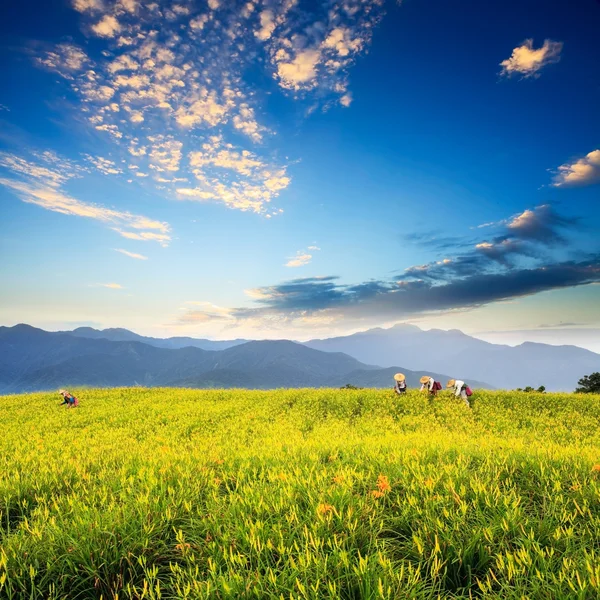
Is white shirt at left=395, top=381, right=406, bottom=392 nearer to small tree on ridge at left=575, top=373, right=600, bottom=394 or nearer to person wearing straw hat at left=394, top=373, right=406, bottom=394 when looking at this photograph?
person wearing straw hat at left=394, top=373, right=406, bottom=394

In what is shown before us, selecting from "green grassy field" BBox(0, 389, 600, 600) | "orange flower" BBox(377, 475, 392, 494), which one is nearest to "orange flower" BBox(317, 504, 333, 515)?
"green grassy field" BBox(0, 389, 600, 600)

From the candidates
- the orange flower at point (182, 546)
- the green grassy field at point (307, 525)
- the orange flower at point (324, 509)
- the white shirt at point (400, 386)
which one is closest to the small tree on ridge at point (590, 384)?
the white shirt at point (400, 386)

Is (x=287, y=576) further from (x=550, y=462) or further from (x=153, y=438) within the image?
(x=153, y=438)

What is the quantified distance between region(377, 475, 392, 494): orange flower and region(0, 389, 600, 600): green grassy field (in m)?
0.02

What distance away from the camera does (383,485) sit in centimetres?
427

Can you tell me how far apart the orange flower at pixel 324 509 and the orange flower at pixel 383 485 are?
2.99 feet

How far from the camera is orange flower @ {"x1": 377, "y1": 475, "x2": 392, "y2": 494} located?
13.9 feet

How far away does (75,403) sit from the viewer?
62.4 feet

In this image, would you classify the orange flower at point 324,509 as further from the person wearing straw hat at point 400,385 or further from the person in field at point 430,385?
the person in field at point 430,385

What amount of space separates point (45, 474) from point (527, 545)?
6846 mm

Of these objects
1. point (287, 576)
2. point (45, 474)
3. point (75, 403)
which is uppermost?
point (287, 576)

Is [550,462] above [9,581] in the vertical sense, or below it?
above

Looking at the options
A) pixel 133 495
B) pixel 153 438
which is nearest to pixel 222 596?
pixel 133 495

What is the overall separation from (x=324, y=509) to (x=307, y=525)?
0.24 meters
